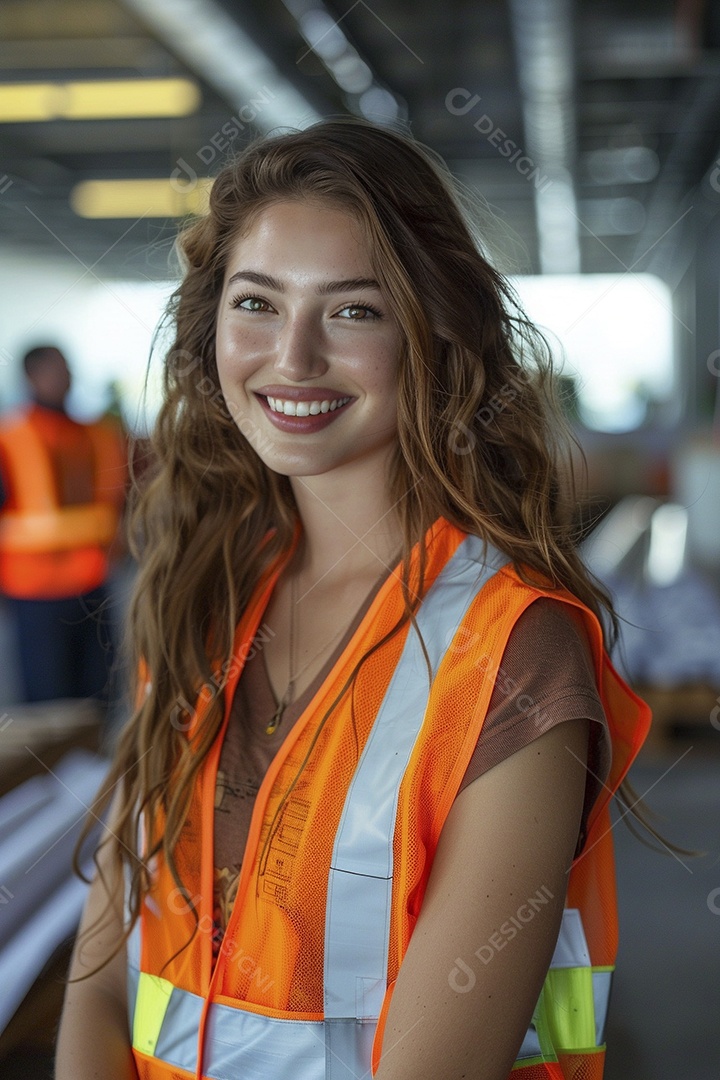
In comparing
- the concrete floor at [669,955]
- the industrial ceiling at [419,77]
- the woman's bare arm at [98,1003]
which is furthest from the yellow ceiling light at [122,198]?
the woman's bare arm at [98,1003]

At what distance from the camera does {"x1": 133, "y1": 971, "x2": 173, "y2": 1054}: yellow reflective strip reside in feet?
4.06

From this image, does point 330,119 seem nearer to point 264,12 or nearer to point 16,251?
point 264,12

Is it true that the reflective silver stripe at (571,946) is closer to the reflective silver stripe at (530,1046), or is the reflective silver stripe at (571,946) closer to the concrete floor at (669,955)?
the reflective silver stripe at (530,1046)

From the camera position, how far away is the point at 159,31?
6.37m

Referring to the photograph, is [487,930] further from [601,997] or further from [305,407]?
[305,407]

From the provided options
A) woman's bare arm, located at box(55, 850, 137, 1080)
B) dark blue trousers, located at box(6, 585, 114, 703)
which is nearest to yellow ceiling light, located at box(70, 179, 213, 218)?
dark blue trousers, located at box(6, 585, 114, 703)

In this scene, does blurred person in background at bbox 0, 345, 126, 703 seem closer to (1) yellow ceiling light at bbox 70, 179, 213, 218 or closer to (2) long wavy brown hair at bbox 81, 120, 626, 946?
(2) long wavy brown hair at bbox 81, 120, 626, 946

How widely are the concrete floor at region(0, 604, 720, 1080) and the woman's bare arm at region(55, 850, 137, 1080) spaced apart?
0.34 meters

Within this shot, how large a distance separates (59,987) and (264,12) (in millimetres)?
6619

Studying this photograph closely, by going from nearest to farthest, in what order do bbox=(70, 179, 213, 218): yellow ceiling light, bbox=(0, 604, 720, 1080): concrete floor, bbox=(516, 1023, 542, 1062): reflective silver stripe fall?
bbox=(516, 1023, 542, 1062): reflective silver stripe, bbox=(0, 604, 720, 1080): concrete floor, bbox=(70, 179, 213, 218): yellow ceiling light

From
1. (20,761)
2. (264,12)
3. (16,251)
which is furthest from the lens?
(16,251)

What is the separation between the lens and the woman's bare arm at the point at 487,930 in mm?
1015

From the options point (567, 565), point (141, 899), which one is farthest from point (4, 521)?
point (567, 565)

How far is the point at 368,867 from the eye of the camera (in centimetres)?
108
